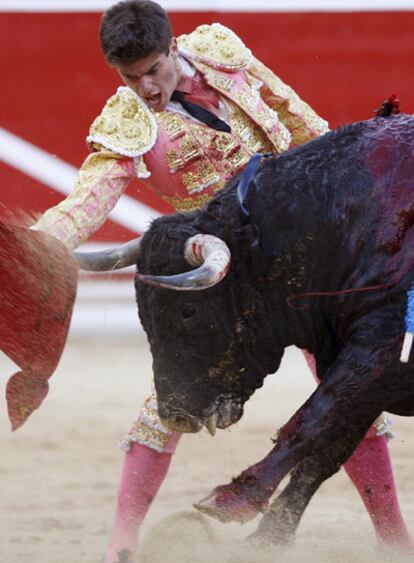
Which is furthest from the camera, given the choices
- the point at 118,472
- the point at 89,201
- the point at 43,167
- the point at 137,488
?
the point at 43,167

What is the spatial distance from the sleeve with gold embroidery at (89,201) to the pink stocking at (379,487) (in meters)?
0.75

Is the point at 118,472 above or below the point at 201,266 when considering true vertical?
below

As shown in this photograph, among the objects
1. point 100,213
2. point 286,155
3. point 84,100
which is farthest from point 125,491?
point 84,100

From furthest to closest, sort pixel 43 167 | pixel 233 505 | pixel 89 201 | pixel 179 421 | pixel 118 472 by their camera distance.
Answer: pixel 43 167 < pixel 118 472 < pixel 89 201 < pixel 179 421 < pixel 233 505

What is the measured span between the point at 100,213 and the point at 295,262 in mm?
630

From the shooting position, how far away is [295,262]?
343 centimetres

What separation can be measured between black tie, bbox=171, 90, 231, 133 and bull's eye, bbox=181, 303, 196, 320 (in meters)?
0.63

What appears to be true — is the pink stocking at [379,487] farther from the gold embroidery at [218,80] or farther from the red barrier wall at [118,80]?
the red barrier wall at [118,80]

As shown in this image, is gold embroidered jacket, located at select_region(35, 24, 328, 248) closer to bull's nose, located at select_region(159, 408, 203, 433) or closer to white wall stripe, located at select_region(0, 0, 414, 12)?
bull's nose, located at select_region(159, 408, 203, 433)

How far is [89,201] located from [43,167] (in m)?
2.92

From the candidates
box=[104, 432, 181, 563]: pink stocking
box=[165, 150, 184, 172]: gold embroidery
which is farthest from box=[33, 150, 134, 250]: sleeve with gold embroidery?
box=[104, 432, 181, 563]: pink stocking

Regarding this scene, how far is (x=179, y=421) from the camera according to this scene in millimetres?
3553

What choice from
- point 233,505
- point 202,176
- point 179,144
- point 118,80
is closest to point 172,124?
point 179,144

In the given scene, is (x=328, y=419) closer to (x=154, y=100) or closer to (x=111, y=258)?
(x=111, y=258)
